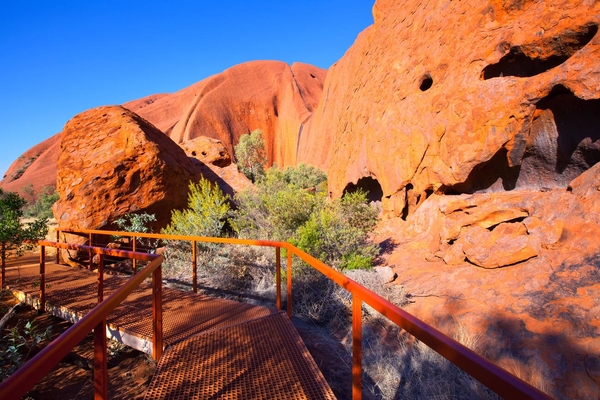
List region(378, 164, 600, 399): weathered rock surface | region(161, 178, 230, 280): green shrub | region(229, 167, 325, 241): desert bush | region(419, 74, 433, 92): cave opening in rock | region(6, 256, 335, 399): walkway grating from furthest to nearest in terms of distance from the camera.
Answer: region(419, 74, 433, 92): cave opening in rock, region(229, 167, 325, 241): desert bush, region(161, 178, 230, 280): green shrub, region(378, 164, 600, 399): weathered rock surface, region(6, 256, 335, 399): walkway grating

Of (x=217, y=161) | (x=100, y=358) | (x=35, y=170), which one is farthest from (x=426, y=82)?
(x=35, y=170)

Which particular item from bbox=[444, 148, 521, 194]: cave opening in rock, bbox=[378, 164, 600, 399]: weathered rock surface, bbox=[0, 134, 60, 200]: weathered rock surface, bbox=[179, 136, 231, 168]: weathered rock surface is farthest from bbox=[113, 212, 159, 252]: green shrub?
bbox=[0, 134, 60, 200]: weathered rock surface

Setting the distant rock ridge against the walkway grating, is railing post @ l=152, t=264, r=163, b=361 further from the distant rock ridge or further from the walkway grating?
the distant rock ridge

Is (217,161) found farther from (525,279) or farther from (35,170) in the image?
(35,170)

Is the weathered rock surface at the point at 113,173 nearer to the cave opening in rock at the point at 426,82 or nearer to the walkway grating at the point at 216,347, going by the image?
the walkway grating at the point at 216,347

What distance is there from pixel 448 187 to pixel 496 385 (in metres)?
7.00

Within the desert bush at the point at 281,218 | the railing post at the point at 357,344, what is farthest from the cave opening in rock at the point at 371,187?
the railing post at the point at 357,344

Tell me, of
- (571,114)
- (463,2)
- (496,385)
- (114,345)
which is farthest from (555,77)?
(114,345)

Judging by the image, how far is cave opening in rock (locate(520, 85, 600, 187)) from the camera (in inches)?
195

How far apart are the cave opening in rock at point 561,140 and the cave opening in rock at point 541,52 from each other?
0.69m

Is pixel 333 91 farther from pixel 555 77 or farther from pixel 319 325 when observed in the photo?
pixel 319 325

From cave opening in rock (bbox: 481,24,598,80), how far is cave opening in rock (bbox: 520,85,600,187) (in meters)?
0.69

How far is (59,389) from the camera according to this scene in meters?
3.42

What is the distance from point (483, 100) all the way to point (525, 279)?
145 inches
